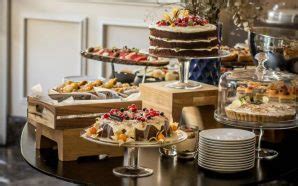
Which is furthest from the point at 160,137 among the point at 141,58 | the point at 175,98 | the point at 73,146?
the point at 141,58

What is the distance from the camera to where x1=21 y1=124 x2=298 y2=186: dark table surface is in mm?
2545

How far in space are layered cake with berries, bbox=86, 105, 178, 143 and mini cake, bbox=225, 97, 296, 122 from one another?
52 centimetres

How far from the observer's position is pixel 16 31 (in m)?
6.77

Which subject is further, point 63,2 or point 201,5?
point 63,2

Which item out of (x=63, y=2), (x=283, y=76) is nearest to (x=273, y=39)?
(x=283, y=76)

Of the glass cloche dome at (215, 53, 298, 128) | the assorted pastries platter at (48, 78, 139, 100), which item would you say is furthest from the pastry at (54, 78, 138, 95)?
the glass cloche dome at (215, 53, 298, 128)

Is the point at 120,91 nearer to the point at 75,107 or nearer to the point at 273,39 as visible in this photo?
the point at 75,107

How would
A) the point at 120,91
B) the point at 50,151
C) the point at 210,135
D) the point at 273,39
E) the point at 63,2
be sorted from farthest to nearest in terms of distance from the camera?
the point at 63,2 < the point at 273,39 < the point at 120,91 < the point at 50,151 < the point at 210,135

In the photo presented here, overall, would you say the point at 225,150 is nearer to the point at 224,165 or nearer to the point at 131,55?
the point at 224,165

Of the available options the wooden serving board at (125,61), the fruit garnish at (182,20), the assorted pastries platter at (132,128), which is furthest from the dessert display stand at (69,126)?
the wooden serving board at (125,61)

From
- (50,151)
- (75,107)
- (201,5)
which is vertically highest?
(201,5)

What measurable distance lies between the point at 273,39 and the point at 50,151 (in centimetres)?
164

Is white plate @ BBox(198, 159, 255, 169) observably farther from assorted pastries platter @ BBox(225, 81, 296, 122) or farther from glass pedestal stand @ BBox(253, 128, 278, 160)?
assorted pastries platter @ BBox(225, 81, 296, 122)

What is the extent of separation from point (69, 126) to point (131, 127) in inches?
13.1
